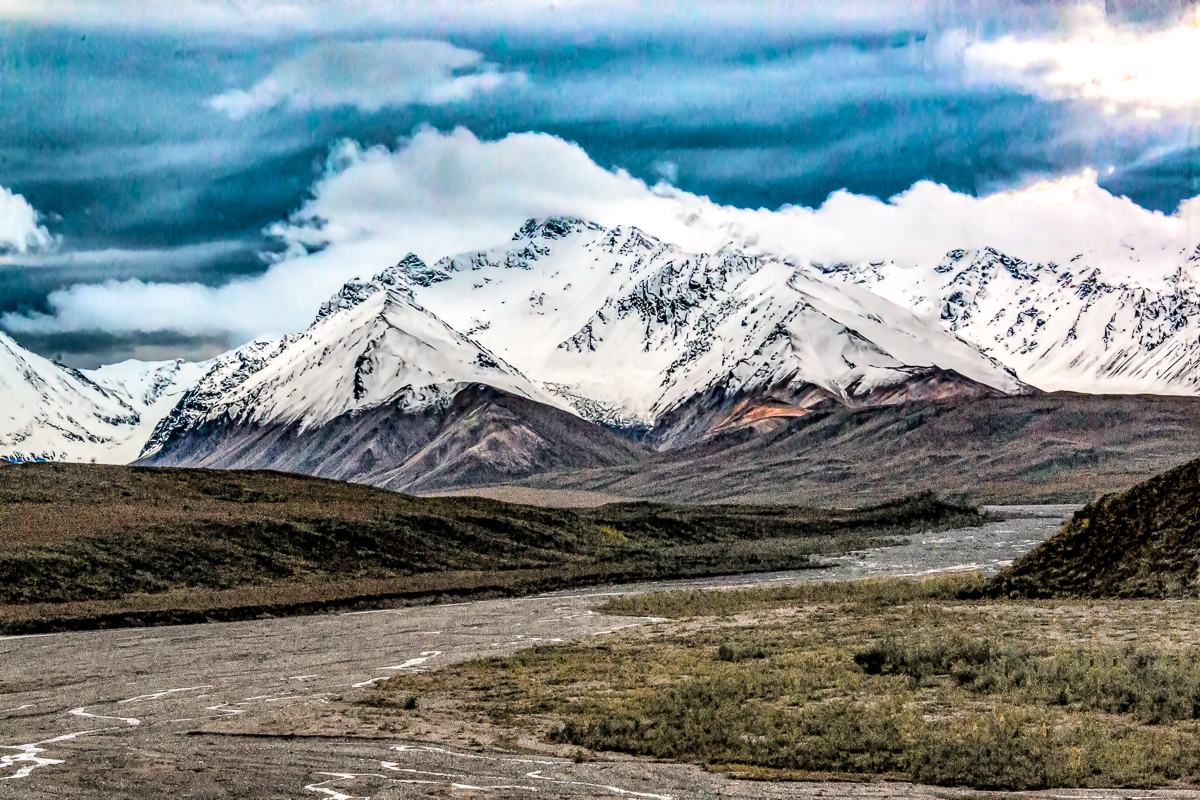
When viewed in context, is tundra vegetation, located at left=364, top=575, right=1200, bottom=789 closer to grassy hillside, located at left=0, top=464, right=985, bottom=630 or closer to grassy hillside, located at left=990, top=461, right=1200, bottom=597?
grassy hillside, located at left=990, top=461, right=1200, bottom=597

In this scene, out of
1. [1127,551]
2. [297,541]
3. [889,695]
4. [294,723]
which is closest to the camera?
[294,723]

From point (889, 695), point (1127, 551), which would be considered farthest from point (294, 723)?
point (1127, 551)

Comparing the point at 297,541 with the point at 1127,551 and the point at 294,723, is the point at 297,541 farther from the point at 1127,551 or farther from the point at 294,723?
the point at 294,723

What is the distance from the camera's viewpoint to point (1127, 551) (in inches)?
2224

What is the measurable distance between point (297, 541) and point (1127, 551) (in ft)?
193

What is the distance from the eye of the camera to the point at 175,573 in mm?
86500

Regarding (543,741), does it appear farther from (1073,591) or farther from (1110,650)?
(1073,591)

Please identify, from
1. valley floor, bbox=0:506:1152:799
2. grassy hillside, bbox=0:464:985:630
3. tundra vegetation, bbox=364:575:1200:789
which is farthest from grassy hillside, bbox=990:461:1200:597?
grassy hillside, bbox=0:464:985:630

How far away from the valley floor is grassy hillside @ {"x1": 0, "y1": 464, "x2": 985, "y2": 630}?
16607mm

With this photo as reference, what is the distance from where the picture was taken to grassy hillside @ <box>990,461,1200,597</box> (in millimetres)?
53375

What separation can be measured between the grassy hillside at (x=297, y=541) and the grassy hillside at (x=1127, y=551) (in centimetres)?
3608

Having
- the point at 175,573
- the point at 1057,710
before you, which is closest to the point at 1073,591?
the point at 1057,710

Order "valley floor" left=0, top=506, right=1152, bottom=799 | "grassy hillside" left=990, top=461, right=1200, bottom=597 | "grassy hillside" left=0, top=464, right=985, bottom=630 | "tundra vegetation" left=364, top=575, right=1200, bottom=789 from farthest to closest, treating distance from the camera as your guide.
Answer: "grassy hillside" left=0, top=464, right=985, bottom=630 → "grassy hillside" left=990, top=461, right=1200, bottom=597 → "tundra vegetation" left=364, top=575, right=1200, bottom=789 → "valley floor" left=0, top=506, right=1152, bottom=799

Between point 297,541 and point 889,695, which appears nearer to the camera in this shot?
point 889,695
